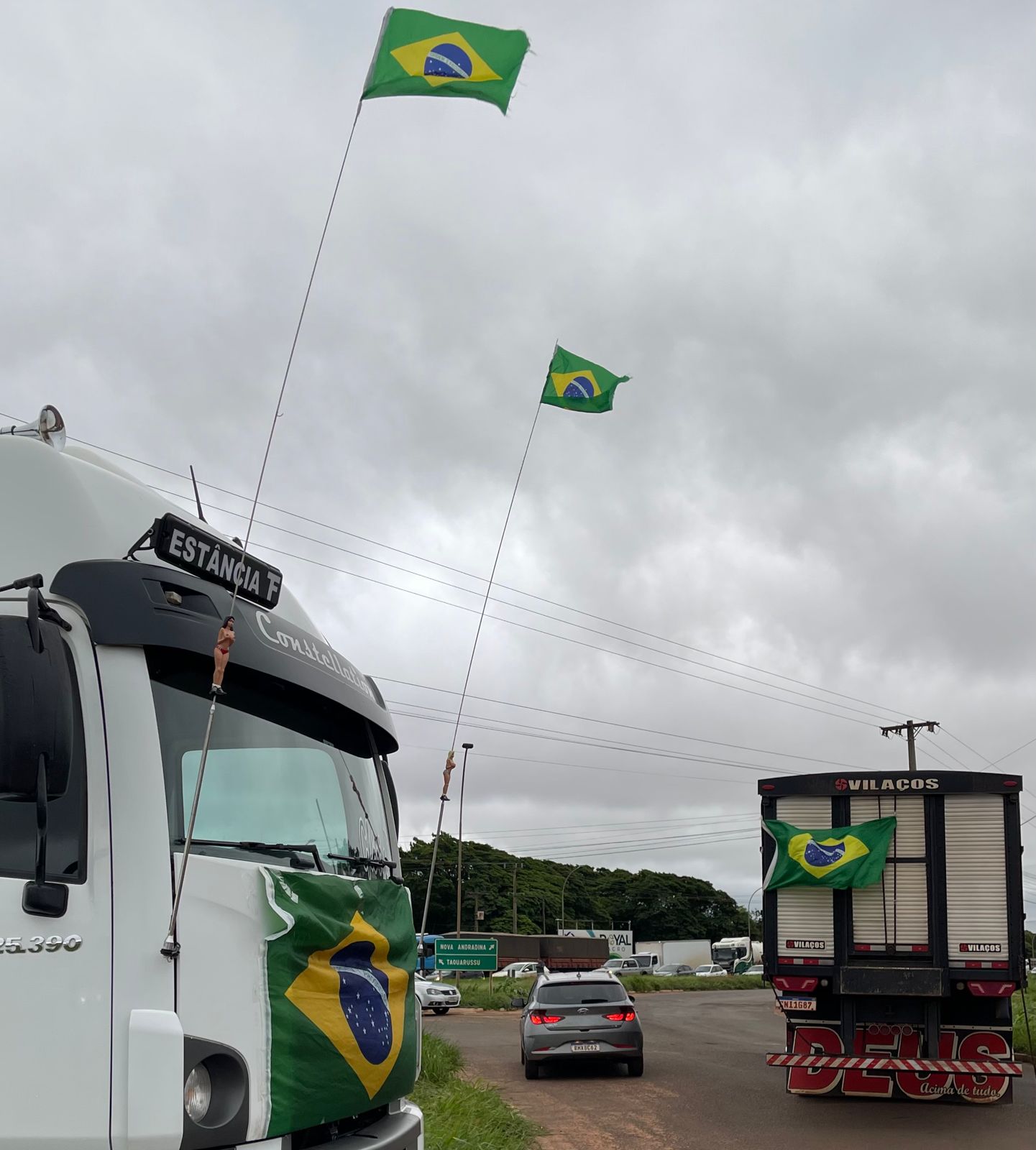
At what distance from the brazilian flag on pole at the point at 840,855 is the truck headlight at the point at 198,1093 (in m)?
9.71

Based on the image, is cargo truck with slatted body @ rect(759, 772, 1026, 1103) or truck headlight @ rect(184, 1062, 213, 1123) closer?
truck headlight @ rect(184, 1062, 213, 1123)

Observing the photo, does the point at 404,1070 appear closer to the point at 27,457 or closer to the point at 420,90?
the point at 27,457

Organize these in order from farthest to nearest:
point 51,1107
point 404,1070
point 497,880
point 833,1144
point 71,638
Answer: point 497,880, point 833,1144, point 404,1070, point 71,638, point 51,1107

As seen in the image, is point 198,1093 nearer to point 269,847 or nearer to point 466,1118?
point 269,847

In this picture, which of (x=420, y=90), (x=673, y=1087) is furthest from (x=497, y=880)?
(x=420, y=90)

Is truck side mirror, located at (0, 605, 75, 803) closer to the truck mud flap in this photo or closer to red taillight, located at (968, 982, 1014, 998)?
the truck mud flap

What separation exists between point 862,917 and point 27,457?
10.6 m

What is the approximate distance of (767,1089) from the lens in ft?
48.2

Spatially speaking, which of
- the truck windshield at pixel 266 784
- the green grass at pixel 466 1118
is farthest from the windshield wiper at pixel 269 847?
the green grass at pixel 466 1118

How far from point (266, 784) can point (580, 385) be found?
8.00 m

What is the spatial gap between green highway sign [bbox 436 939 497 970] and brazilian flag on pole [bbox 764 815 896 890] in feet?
78.0

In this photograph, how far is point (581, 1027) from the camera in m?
16.3

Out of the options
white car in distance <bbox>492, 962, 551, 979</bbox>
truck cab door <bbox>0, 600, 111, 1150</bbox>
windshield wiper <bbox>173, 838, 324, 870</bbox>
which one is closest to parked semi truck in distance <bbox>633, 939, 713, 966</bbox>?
white car in distance <bbox>492, 962, 551, 979</bbox>

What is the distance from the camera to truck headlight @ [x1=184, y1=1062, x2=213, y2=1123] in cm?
371
